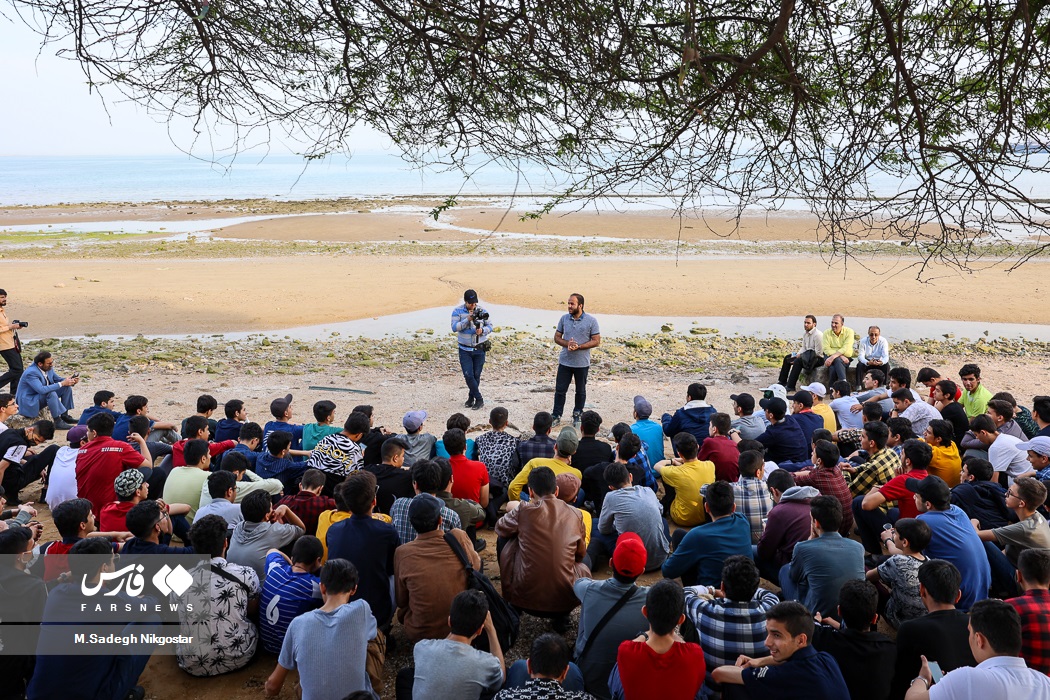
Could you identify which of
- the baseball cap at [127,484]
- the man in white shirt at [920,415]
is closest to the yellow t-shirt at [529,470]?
the baseball cap at [127,484]

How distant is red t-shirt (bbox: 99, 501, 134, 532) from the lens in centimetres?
500

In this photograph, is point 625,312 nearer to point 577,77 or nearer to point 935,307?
point 935,307

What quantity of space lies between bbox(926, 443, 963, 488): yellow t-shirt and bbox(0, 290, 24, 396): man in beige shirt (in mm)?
10551

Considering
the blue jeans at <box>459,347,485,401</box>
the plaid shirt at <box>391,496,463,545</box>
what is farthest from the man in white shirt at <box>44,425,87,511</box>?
the blue jeans at <box>459,347,485,401</box>

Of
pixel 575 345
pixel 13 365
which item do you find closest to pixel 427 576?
pixel 575 345

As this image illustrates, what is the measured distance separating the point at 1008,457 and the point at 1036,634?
2615mm

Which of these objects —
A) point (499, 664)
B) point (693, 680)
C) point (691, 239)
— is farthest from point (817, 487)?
point (691, 239)

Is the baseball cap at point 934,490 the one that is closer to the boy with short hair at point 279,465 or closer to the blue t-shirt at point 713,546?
the blue t-shirt at point 713,546

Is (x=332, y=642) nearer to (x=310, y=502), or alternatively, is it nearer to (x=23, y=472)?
(x=310, y=502)

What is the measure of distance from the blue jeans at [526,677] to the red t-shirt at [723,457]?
9.82 feet

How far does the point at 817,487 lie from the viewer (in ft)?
18.0

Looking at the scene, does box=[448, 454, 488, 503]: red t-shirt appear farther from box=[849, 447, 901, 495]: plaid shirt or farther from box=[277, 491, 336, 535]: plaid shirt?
box=[849, 447, 901, 495]: plaid shirt

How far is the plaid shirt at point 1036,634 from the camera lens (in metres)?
3.65

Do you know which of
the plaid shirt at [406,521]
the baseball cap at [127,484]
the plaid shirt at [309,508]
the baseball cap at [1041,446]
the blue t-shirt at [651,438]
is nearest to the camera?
the plaid shirt at [406,521]
